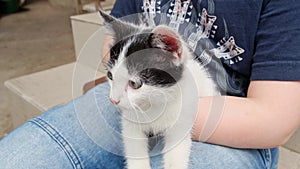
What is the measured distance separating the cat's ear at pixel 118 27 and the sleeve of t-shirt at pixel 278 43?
8.5 inches

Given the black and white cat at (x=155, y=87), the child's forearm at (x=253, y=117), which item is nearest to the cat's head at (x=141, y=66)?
the black and white cat at (x=155, y=87)

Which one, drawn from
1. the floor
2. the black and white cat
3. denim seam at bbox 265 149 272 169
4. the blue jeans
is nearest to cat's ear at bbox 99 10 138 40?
the black and white cat

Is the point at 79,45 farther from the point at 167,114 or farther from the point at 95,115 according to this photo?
the point at 167,114

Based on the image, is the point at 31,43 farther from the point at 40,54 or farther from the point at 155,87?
the point at 155,87

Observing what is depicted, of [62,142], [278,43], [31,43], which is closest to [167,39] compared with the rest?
[278,43]

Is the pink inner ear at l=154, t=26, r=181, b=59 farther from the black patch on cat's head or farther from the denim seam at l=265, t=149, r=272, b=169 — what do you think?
the denim seam at l=265, t=149, r=272, b=169

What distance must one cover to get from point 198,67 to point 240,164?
17 centimetres

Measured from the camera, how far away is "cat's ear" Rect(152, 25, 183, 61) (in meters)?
0.39

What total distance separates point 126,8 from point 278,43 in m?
0.37

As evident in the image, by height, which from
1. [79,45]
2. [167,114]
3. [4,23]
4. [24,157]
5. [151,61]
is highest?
[151,61]

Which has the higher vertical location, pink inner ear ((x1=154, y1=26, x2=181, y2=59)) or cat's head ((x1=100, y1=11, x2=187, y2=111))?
pink inner ear ((x1=154, y1=26, x2=181, y2=59))

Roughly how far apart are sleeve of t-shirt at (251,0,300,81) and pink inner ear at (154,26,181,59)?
0.18 meters

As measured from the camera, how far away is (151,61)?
0.43 m

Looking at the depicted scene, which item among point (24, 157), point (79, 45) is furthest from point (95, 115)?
point (79, 45)
